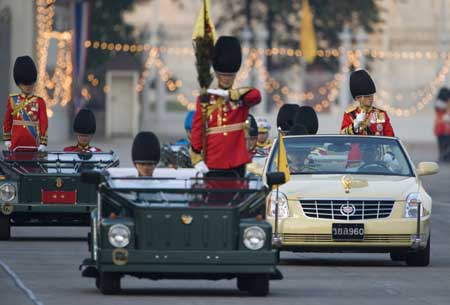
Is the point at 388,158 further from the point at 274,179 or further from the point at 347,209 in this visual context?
the point at 274,179

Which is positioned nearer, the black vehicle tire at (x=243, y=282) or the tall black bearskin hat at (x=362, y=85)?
the black vehicle tire at (x=243, y=282)

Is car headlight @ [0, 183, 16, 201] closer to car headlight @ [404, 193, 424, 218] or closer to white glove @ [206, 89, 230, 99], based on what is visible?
car headlight @ [404, 193, 424, 218]

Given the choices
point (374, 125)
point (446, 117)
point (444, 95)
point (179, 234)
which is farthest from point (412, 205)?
point (444, 95)

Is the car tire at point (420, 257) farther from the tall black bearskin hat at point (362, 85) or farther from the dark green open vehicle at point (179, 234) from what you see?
the dark green open vehicle at point (179, 234)

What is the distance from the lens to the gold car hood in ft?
62.4

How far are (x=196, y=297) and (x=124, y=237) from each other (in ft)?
2.68

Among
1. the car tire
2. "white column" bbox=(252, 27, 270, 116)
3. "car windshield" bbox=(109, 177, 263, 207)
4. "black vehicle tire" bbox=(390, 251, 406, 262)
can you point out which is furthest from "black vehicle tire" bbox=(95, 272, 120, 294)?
"white column" bbox=(252, 27, 270, 116)

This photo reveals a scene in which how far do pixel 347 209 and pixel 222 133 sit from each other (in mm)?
2507

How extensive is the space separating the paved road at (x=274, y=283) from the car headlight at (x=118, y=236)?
441 mm

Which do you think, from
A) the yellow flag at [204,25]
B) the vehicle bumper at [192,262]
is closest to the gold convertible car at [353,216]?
the yellow flag at [204,25]

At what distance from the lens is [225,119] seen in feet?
55.4

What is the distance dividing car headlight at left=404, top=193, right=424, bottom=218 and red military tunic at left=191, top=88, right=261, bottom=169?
270 cm

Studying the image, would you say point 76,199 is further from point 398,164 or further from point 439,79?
point 439,79

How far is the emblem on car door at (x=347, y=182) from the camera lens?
19.1 m
